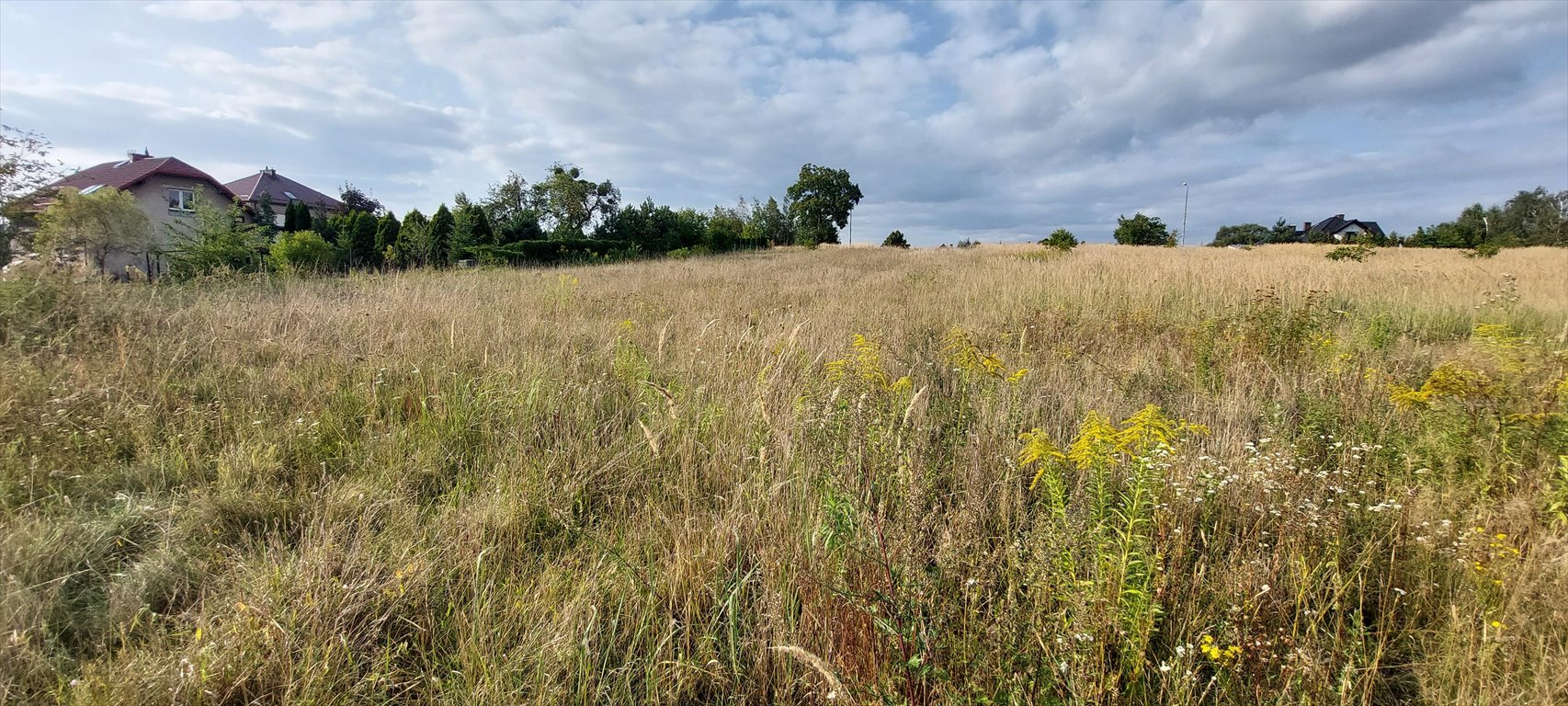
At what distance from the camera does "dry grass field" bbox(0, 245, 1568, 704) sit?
1348 millimetres

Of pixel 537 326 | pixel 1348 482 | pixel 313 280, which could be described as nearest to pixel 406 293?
pixel 313 280

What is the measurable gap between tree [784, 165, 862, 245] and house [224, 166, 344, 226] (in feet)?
118

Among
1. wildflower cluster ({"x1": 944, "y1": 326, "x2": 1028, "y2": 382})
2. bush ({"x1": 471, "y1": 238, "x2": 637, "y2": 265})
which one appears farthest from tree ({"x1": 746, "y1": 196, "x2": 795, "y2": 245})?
wildflower cluster ({"x1": 944, "y1": 326, "x2": 1028, "y2": 382})

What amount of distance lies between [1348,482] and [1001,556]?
5.14 ft

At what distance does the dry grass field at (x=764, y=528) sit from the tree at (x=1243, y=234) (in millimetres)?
81229

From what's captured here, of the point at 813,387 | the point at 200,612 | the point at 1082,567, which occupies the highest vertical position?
the point at 813,387

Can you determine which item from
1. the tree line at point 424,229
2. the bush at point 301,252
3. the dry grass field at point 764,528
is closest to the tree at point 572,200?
the tree line at point 424,229

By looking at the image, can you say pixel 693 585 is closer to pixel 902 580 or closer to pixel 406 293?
pixel 902 580

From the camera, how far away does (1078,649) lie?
1.27 metres

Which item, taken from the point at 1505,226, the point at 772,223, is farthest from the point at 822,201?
the point at 1505,226

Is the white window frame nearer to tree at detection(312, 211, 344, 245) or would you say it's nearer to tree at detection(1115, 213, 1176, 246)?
tree at detection(312, 211, 344, 245)

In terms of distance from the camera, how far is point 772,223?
149 ft

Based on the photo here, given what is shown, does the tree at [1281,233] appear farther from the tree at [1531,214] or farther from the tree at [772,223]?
the tree at [772,223]

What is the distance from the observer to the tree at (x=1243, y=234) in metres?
65.9
